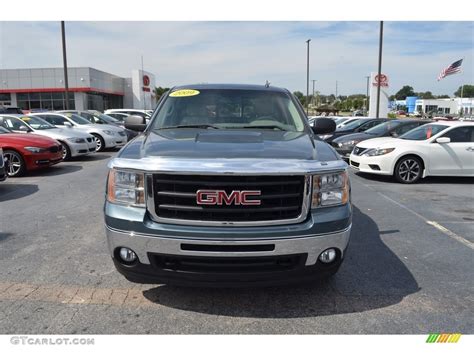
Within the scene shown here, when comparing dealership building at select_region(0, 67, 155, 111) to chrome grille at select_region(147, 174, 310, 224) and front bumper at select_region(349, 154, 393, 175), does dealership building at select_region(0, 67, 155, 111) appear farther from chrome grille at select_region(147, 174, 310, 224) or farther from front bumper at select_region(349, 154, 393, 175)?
chrome grille at select_region(147, 174, 310, 224)

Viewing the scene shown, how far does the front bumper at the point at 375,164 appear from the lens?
9.05 meters

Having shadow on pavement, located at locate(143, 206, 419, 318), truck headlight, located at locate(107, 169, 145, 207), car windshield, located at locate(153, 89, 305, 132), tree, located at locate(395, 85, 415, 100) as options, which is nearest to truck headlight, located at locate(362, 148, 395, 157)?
car windshield, located at locate(153, 89, 305, 132)

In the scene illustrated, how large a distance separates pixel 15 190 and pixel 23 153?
176 centimetres

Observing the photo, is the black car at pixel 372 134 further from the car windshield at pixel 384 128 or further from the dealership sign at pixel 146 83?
the dealership sign at pixel 146 83

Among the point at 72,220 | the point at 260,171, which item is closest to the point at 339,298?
the point at 260,171

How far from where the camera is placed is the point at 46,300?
3.29m

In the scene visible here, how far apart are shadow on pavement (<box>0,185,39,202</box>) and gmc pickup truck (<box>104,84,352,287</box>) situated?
17.1 feet

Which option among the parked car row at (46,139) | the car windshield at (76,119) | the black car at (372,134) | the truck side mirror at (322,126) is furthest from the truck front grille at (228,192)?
the car windshield at (76,119)

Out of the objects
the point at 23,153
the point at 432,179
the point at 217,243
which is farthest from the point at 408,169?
the point at 23,153

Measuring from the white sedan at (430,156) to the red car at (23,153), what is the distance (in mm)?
7823
